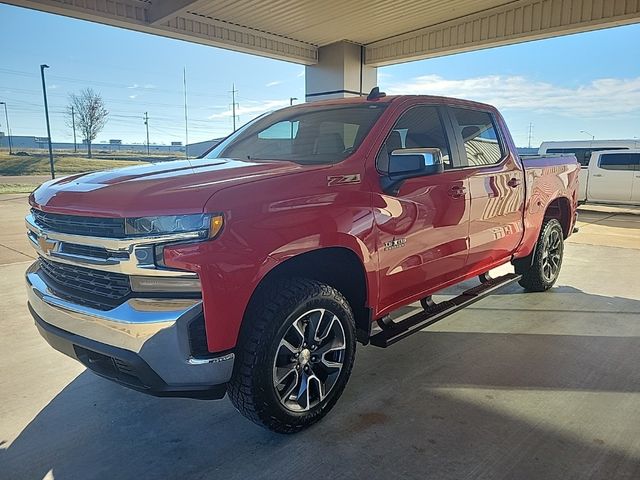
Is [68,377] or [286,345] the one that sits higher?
[286,345]

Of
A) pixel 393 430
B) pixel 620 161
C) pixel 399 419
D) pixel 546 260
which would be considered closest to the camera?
pixel 393 430

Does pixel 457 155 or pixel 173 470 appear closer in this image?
pixel 173 470

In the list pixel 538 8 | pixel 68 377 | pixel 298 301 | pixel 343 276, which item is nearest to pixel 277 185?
pixel 298 301

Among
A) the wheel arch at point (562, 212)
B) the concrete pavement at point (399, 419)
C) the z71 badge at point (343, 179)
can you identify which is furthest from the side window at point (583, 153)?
the z71 badge at point (343, 179)

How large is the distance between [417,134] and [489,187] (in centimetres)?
93

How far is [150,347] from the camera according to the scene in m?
2.19

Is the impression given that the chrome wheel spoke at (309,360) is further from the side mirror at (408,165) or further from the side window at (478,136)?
the side window at (478,136)

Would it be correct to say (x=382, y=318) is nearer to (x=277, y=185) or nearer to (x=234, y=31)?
(x=277, y=185)

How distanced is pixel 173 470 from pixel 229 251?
116 centimetres

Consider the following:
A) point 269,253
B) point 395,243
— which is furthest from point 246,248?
point 395,243

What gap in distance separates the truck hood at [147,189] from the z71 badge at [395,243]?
0.70m

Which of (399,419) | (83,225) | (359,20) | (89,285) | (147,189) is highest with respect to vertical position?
(359,20)

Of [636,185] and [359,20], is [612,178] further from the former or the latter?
[359,20]

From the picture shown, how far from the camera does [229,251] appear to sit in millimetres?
2270
